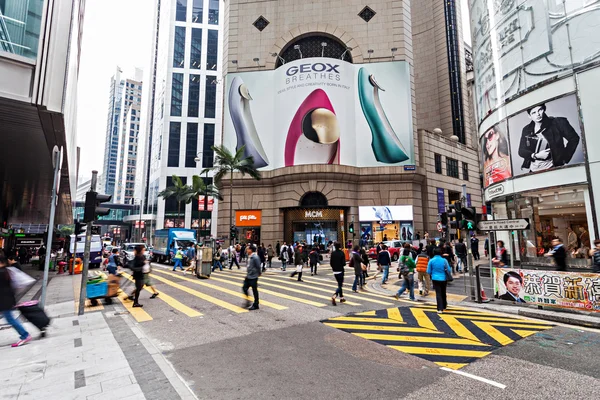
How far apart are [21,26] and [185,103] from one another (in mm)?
68335

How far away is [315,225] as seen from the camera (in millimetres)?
36438

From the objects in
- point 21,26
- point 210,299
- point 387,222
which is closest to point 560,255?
point 210,299

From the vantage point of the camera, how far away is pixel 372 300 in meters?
11.3

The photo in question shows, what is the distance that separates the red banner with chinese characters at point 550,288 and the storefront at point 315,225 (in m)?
25.3

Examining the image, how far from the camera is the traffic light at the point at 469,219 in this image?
11.6m

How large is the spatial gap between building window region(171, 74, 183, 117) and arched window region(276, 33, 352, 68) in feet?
129

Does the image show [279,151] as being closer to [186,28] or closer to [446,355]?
[446,355]

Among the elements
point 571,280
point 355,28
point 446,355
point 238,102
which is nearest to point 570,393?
point 446,355

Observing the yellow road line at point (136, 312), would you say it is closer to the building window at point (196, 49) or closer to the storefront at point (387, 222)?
the storefront at point (387, 222)

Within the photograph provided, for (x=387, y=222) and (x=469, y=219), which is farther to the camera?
(x=387, y=222)

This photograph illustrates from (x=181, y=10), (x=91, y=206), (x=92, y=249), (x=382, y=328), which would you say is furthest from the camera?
(x=181, y=10)

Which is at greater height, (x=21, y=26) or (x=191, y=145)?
(x=191, y=145)

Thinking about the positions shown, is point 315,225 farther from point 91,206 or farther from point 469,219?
point 91,206

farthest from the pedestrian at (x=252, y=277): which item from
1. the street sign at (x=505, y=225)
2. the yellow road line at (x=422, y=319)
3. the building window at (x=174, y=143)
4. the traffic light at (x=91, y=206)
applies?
the building window at (x=174, y=143)
